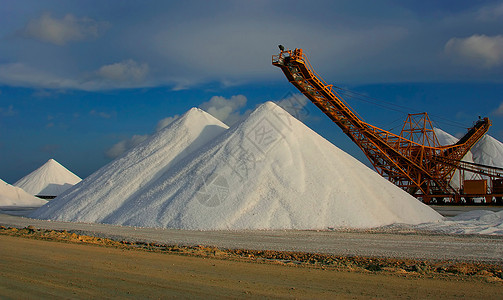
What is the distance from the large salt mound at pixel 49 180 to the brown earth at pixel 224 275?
39.6 meters

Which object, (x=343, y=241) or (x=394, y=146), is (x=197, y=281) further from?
(x=394, y=146)

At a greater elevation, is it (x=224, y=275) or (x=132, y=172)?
(x=132, y=172)

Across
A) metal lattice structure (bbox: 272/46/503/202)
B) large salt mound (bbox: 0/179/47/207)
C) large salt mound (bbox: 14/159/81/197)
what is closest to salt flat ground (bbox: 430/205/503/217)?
metal lattice structure (bbox: 272/46/503/202)

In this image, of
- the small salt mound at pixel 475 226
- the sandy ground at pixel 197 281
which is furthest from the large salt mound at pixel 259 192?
the sandy ground at pixel 197 281

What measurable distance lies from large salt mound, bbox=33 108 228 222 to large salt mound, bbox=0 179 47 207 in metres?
16.1

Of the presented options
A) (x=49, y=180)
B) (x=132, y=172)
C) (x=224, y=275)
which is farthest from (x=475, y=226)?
(x=49, y=180)

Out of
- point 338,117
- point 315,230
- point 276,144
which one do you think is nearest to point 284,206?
point 315,230

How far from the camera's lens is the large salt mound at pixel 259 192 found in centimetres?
1398

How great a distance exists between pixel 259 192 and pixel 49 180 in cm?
4009

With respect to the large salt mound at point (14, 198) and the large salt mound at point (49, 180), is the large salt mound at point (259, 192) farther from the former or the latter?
the large salt mound at point (49, 180)

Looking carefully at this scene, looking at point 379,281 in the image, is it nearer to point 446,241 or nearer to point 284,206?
point 446,241

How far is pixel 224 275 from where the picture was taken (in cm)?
692

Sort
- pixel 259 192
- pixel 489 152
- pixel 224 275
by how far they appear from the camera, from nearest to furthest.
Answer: pixel 224 275
pixel 259 192
pixel 489 152

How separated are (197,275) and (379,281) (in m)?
3.02
